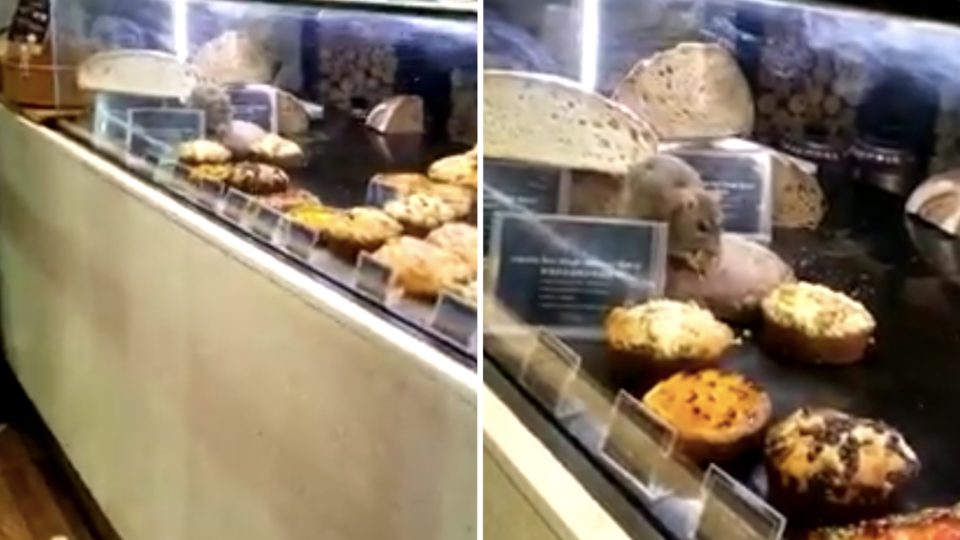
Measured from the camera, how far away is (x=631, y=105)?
1551 millimetres

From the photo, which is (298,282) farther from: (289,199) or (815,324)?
(815,324)

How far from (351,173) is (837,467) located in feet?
3.63

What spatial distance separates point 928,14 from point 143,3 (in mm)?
2290

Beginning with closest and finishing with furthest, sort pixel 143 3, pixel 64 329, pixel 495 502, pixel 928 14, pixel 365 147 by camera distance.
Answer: pixel 928 14, pixel 495 502, pixel 365 147, pixel 143 3, pixel 64 329

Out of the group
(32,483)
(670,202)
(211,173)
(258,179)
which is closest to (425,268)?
(670,202)

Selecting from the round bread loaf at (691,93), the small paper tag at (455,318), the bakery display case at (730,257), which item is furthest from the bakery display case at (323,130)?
the round bread loaf at (691,93)

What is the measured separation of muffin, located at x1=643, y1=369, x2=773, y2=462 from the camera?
4.11 ft

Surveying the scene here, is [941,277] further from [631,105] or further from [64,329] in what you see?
[64,329]

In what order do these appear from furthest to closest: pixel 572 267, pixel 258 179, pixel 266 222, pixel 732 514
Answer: pixel 258 179
pixel 266 222
pixel 572 267
pixel 732 514

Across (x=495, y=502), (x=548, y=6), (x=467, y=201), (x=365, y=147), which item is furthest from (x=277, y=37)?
(x=495, y=502)

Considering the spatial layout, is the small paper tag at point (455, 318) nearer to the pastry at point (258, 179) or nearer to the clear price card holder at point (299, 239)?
the clear price card holder at point (299, 239)

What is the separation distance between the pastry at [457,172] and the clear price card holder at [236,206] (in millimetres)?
531

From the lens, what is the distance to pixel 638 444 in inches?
53.1

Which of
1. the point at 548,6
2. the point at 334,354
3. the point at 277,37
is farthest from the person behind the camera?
the point at 277,37
